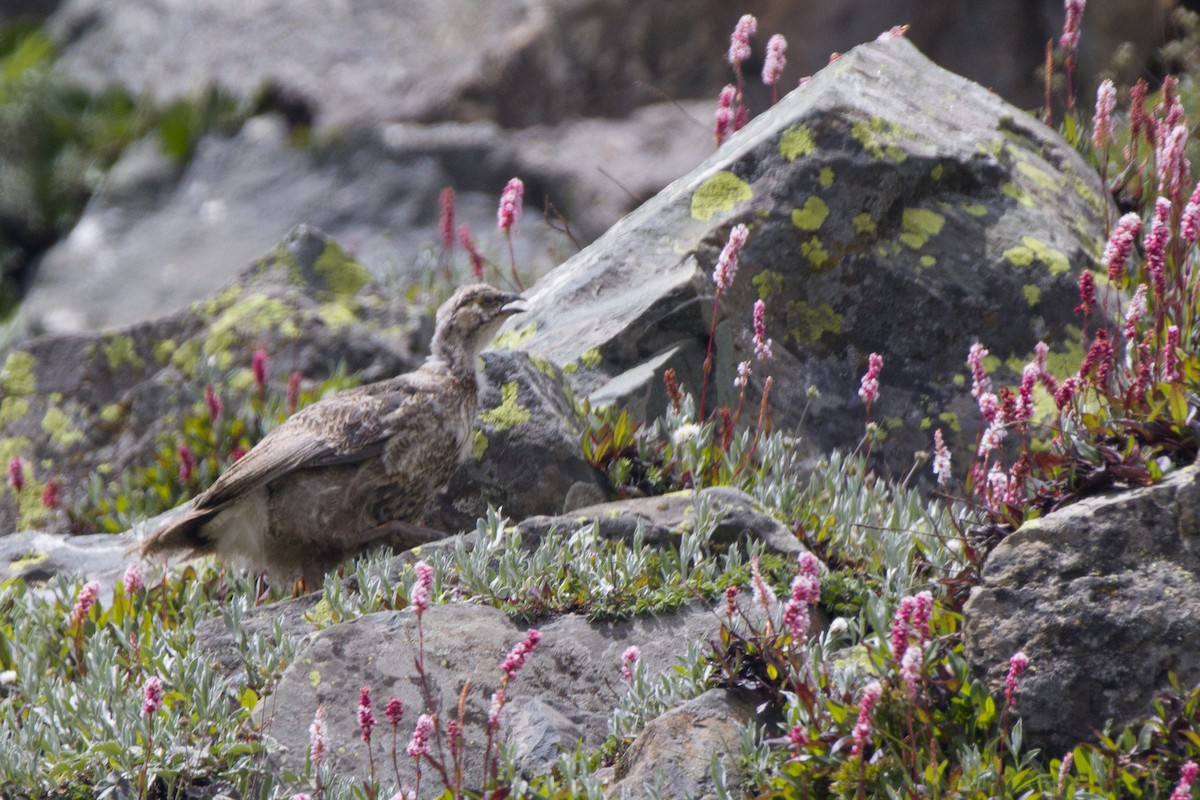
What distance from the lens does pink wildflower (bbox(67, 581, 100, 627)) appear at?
601 centimetres

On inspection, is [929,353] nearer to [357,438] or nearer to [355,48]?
[357,438]

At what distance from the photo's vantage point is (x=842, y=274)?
795 centimetres

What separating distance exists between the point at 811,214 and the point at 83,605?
14.5 ft

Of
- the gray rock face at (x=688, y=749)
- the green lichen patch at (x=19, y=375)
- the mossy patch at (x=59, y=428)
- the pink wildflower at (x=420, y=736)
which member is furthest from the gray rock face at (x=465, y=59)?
the pink wildflower at (x=420, y=736)

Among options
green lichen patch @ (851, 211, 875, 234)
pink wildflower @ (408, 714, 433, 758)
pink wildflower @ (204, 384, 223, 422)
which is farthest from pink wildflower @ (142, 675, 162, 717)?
green lichen patch @ (851, 211, 875, 234)

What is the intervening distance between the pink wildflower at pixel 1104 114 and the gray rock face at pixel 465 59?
7.82m

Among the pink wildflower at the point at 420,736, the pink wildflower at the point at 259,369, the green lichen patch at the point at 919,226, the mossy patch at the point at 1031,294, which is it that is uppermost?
the green lichen patch at the point at 919,226

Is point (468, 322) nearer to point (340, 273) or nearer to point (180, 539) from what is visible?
point (180, 539)

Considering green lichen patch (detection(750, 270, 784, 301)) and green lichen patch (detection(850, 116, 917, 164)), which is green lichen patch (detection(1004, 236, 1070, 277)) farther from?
green lichen patch (detection(750, 270, 784, 301))

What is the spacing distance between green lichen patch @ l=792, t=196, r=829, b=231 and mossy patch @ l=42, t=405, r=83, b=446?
4861mm

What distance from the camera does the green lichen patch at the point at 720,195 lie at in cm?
808

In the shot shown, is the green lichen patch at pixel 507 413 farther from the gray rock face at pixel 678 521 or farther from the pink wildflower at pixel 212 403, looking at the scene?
the pink wildflower at pixel 212 403

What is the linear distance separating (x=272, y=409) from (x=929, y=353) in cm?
412

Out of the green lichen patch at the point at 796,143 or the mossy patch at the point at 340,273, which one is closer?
the green lichen patch at the point at 796,143
